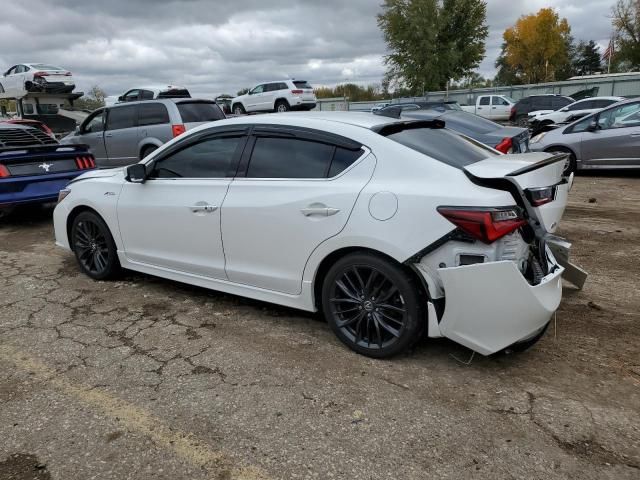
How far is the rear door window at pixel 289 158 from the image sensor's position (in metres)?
3.61

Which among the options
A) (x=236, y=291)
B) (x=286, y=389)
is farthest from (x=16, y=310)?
(x=286, y=389)

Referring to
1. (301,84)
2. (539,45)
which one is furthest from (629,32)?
(301,84)

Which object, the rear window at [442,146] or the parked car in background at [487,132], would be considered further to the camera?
the parked car in background at [487,132]

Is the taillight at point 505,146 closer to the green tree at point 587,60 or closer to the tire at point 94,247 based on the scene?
the tire at point 94,247

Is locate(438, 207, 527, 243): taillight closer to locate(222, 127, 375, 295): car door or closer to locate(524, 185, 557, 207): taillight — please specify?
locate(524, 185, 557, 207): taillight

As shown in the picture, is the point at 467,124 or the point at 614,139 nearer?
the point at 467,124

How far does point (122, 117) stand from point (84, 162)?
3016 mm

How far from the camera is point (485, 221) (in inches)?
114

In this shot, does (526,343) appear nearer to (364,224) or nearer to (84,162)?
(364,224)

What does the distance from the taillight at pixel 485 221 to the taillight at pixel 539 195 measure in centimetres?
29

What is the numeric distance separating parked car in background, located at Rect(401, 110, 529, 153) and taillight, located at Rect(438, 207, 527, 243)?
4264mm

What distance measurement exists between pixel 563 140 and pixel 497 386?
9.44 m

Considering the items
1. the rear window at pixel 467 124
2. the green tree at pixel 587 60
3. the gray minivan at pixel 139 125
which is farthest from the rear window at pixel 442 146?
the green tree at pixel 587 60

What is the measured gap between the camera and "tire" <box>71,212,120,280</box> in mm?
5012
